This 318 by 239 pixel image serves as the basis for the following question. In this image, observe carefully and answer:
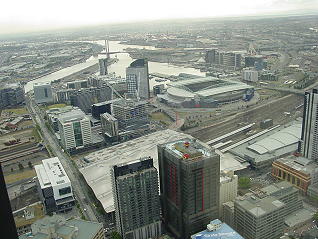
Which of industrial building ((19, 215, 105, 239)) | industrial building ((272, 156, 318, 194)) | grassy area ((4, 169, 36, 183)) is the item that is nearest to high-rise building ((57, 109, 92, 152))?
grassy area ((4, 169, 36, 183))

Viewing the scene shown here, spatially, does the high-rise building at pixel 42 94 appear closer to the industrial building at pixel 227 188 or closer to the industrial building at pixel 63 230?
the industrial building at pixel 63 230

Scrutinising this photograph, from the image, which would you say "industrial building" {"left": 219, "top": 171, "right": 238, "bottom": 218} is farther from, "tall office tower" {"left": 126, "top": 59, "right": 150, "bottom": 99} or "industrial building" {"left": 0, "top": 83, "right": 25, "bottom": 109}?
"industrial building" {"left": 0, "top": 83, "right": 25, "bottom": 109}

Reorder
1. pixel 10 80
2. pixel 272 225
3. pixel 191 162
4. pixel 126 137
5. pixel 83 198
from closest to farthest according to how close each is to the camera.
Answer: pixel 191 162 < pixel 272 225 < pixel 83 198 < pixel 126 137 < pixel 10 80

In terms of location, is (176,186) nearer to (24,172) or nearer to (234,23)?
(24,172)

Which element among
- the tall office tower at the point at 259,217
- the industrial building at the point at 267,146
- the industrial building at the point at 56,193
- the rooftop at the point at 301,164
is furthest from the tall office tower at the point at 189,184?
the industrial building at the point at 267,146

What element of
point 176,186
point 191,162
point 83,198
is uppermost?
point 191,162

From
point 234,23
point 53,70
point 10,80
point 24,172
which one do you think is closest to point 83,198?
point 24,172
